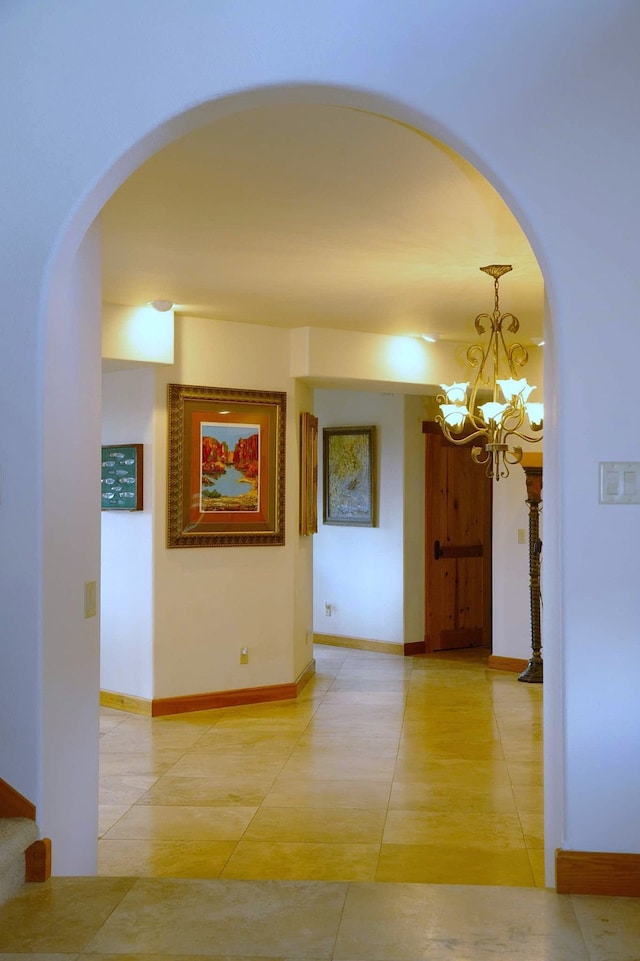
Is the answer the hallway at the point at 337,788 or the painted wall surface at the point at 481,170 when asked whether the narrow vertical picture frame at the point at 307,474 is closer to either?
the hallway at the point at 337,788

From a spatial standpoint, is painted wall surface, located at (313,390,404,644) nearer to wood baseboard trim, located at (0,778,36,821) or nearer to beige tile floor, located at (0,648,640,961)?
beige tile floor, located at (0,648,640,961)

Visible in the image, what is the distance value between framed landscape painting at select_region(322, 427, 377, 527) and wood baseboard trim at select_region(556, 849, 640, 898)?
606 centimetres

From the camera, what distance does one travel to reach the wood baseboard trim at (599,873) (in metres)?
2.47

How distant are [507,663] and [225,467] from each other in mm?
2830

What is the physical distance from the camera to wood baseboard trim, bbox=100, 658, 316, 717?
6207 millimetres

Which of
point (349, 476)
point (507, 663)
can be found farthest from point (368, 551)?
point (507, 663)

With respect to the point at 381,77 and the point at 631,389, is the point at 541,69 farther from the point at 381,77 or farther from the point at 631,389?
the point at 631,389

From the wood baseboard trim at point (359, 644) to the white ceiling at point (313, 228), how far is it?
3.11 meters

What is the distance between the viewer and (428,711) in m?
6.32


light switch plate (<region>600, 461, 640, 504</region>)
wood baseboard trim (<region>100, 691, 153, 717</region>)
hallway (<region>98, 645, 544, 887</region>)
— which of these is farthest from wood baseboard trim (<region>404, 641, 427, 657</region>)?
light switch plate (<region>600, 461, 640, 504</region>)

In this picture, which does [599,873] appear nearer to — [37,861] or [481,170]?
[37,861]

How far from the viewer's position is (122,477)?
20.9 feet

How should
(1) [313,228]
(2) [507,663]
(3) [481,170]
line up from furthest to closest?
(2) [507,663], (1) [313,228], (3) [481,170]

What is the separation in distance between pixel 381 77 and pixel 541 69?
407mm
